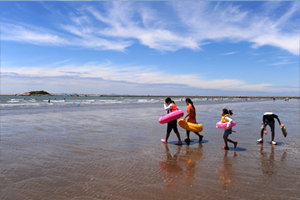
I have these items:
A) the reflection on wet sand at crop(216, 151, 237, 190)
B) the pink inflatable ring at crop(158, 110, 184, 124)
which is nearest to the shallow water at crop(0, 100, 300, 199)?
the reflection on wet sand at crop(216, 151, 237, 190)

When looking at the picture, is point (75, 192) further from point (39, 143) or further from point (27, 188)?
point (39, 143)

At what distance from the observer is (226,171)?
4.90 meters

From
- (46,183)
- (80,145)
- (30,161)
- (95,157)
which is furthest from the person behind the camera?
(80,145)

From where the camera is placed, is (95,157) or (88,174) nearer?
(88,174)

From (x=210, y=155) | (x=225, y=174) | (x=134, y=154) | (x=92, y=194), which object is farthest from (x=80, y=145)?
(x=225, y=174)

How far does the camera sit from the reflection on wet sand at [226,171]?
4289 millimetres

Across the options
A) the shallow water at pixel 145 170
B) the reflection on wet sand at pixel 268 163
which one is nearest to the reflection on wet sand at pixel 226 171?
the shallow water at pixel 145 170

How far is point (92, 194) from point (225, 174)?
3.01m

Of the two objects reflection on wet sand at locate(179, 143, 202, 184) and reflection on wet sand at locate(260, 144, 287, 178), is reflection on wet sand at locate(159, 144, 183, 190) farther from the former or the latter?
reflection on wet sand at locate(260, 144, 287, 178)

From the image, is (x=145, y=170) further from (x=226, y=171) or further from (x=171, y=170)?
(x=226, y=171)

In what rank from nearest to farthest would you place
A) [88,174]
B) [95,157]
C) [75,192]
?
[75,192] < [88,174] < [95,157]

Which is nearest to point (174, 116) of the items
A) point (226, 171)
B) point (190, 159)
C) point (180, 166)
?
point (190, 159)

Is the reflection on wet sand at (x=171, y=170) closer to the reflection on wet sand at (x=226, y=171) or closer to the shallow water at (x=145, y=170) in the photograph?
the shallow water at (x=145, y=170)

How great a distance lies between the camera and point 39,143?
7.57 m
